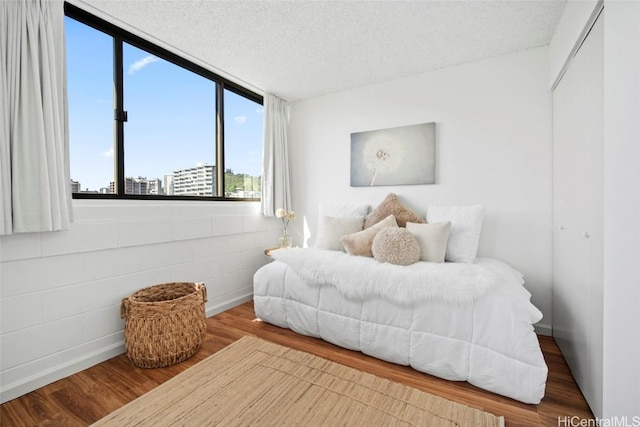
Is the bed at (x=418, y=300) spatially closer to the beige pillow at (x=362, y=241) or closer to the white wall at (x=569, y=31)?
the beige pillow at (x=362, y=241)

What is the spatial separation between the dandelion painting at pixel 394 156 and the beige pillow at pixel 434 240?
0.68 meters

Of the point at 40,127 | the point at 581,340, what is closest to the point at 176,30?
the point at 40,127

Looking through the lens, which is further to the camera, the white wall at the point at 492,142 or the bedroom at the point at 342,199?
the white wall at the point at 492,142

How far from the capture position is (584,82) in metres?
1.62

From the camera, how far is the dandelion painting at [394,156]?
9.47ft

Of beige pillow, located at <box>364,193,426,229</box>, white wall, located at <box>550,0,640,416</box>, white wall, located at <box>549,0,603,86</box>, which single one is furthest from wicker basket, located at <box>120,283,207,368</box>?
white wall, located at <box>549,0,603,86</box>

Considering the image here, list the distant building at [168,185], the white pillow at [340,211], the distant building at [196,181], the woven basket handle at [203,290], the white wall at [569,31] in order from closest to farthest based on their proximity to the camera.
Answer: the white wall at [569,31] → the woven basket handle at [203,290] → the distant building at [168,185] → the distant building at [196,181] → the white pillow at [340,211]

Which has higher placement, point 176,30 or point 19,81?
point 176,30

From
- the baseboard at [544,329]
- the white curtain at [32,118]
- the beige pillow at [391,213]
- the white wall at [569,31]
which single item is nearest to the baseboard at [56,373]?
the white curtain at [32,118]

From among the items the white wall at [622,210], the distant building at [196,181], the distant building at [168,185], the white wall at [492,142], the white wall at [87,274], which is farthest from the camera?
the distant building at [196,181]

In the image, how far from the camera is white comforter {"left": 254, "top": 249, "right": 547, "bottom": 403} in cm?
157

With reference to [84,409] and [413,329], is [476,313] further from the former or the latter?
[84,409]

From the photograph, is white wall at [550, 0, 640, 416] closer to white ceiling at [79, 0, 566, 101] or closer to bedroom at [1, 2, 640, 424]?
bedroom at [1, 2, 640, 424]

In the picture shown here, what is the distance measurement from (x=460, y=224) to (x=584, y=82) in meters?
1.24
